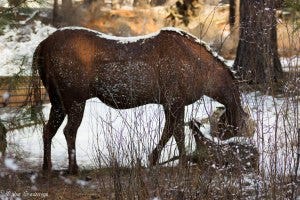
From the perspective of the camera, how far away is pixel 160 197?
4371 mm

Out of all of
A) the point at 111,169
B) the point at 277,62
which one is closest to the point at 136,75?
the point at 111,169

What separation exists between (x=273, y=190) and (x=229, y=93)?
254 cm

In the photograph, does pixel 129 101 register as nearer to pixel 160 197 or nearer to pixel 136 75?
pixel 136 75

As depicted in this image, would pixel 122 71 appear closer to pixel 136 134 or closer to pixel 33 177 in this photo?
pixel 33 177

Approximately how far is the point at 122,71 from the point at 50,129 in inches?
42.4

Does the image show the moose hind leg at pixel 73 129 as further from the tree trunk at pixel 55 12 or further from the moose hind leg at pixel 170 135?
the tree trunk at pixel 55 12

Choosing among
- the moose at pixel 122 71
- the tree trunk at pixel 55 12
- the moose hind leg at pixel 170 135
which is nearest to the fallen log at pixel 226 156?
the moose hind leg at pixel 170 135

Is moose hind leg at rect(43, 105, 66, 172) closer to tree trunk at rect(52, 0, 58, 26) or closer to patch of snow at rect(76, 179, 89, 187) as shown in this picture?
patch of snow at rect(76, 179, 89, 187)

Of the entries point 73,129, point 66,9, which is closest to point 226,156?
point 73,129

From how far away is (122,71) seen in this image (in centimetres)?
675

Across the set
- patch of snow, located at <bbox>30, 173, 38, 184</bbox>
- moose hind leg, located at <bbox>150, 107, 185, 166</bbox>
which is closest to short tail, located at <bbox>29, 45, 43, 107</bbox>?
patch of snow, located at <bbox>30, 173, 38, 184</bbox>

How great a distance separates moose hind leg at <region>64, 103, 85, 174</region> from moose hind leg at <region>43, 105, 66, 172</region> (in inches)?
9.0

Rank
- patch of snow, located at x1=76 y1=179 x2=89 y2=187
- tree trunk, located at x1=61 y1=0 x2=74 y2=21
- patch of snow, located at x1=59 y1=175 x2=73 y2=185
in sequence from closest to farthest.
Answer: patch of snow, located at x1=76 y1=179 x2=89 y2=187
patch of snow, located at x1=59 y1=175 x2=73 y2=185
tree trunk, located at x1=61 y1=0 x2=74 y2=21

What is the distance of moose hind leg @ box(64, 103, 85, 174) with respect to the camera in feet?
22.0
